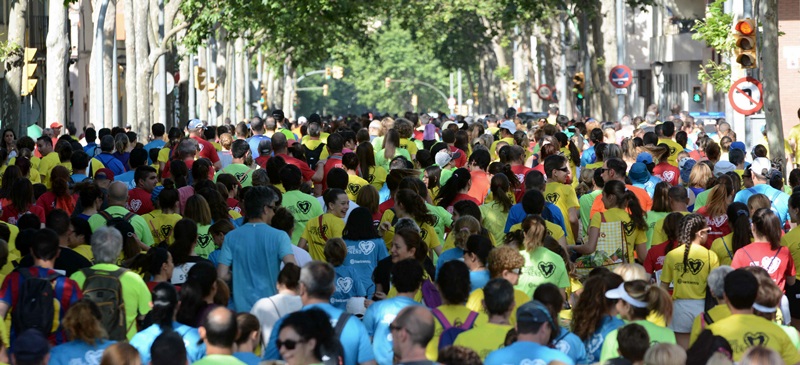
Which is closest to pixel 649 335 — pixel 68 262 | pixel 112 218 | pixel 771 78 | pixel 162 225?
pixel 68 262

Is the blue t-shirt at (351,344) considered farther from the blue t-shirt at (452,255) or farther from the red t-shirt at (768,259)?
the red t-shirt at (768,259)

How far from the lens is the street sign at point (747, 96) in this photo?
872 inches

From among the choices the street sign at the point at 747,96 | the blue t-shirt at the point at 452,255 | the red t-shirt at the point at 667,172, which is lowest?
the blue t-shirt at the point at 452,255

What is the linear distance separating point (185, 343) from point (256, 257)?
2.71 meters

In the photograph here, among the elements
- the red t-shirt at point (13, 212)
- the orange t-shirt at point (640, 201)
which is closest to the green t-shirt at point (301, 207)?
the red t-shirt at point (13, 212)

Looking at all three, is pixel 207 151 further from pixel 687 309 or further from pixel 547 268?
pixel 687 309

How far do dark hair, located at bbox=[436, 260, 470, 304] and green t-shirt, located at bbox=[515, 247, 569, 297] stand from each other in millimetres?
1796

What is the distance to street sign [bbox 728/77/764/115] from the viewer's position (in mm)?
22156

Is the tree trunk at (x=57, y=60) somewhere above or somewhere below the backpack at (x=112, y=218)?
above

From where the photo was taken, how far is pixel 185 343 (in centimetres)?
819

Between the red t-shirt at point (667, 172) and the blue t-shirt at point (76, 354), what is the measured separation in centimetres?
926

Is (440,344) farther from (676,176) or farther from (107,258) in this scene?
(676,176)

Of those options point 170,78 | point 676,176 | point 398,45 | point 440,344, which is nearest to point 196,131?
point 676,176

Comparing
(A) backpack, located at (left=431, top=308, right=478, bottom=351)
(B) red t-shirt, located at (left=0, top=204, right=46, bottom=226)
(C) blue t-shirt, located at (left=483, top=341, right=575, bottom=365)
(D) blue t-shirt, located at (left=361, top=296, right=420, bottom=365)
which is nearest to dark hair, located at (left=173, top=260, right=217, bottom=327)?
(D) blue t-shirt, located at (left=361, top=296, right=420, bottom=365)
